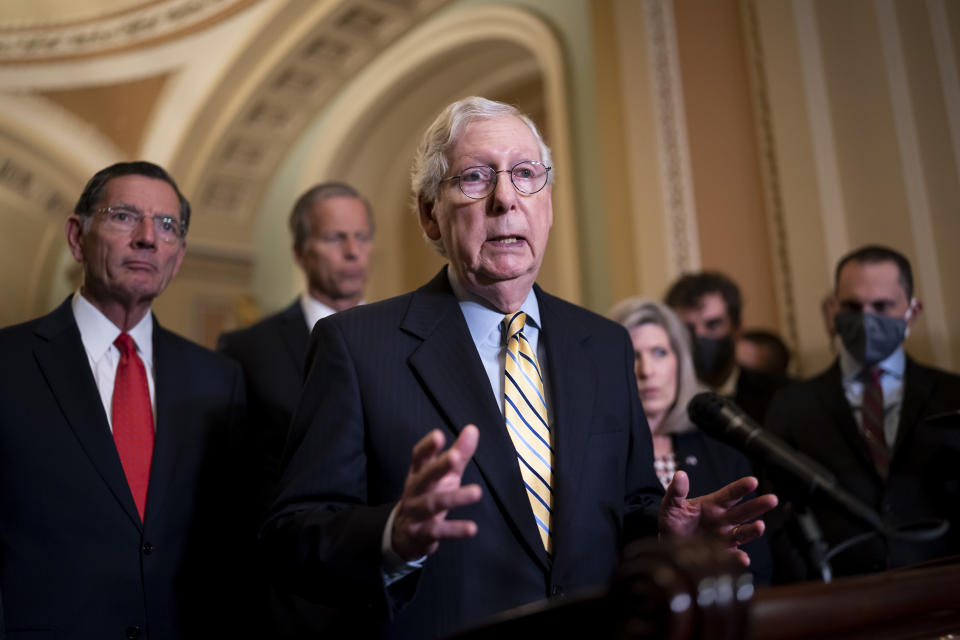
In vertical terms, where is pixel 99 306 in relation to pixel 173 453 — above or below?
above

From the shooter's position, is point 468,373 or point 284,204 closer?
point 468,373

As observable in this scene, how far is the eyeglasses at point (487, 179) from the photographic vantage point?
6.05 feet

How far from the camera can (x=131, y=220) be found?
2.47 metres

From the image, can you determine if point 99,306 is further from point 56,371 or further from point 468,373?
point 468,373

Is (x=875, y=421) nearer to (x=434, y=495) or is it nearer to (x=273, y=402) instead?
(x=273, y=402)

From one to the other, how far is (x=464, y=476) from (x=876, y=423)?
1889 millimetres

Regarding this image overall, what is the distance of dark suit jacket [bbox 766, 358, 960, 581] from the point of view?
2771 millimetres

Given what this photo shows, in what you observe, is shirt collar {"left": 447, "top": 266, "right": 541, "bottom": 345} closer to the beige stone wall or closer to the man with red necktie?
the man with red necktie

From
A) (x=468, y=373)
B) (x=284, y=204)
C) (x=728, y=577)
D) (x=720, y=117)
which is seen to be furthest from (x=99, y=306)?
(x=284, y=204)

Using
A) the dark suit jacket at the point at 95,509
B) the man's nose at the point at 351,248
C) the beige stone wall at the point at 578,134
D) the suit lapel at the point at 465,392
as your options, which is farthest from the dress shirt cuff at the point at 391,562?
the beige stone wall at the point at 578,134

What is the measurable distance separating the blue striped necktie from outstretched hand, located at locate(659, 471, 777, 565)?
0.75 ft

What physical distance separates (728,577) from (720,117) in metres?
4.68

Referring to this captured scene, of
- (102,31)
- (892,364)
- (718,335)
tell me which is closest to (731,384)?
(718,335)

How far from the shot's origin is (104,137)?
31.7 feet
